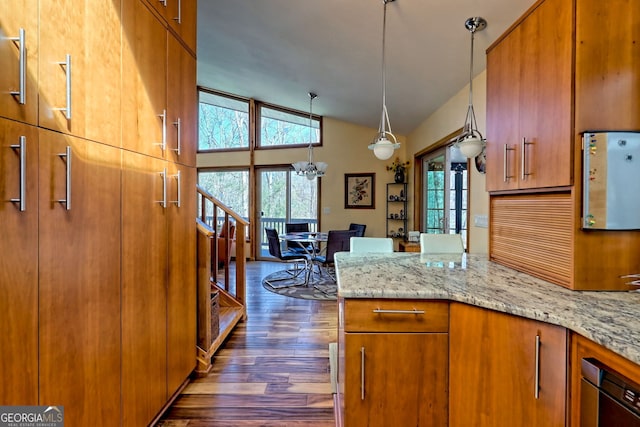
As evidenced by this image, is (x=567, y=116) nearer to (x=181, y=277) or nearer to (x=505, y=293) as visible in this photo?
(x=505, y=293)

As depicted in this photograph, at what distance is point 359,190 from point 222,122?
3483 millimetres

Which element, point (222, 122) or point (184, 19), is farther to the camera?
point (222, 122)

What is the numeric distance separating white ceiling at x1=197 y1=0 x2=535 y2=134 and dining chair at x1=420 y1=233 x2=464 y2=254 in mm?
1460

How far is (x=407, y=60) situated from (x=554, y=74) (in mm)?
1747

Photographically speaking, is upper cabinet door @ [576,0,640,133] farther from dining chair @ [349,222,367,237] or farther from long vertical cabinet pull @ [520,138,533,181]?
dining chair @ [349,222,367,237]

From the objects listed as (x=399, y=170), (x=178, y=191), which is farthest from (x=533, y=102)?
(x=399, y=170)

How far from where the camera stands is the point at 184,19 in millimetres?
1935

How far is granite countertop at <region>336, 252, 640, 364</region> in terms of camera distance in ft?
3.10

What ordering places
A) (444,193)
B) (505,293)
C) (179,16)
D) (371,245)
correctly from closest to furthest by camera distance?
1. (505,293)
2. (179,16)
3. (371,245)
4. (444,193)

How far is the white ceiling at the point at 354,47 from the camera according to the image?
Result: 7.23 ft

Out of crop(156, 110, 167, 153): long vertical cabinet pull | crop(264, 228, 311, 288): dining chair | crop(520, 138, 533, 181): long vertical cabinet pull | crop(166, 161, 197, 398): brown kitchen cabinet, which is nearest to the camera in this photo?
crop(520, 138, 533, 181): long vertical cabinet pull

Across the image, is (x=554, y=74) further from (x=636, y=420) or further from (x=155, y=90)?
(x=155, y=90)

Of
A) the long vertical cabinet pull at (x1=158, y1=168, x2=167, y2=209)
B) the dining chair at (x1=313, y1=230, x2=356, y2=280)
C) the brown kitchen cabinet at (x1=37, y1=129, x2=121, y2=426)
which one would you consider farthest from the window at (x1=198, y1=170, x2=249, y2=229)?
the brown kitchen cabinet at (x1=37, y1=129, x2=121, y2=426)

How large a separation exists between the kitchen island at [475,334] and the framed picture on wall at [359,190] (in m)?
4.59
